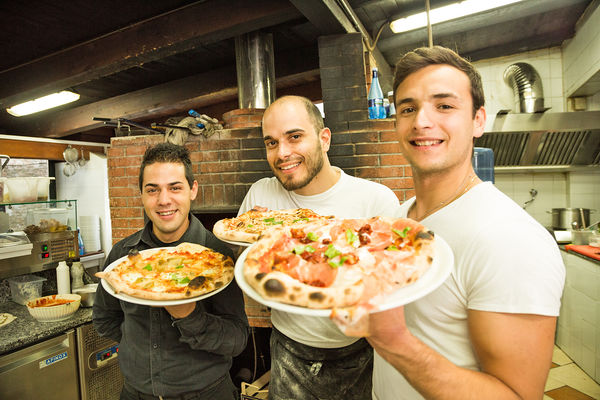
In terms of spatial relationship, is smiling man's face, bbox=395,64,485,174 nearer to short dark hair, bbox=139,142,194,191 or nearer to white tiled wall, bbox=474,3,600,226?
short dark hair, bbox=139,142,194,191

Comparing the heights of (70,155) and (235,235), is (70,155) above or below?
above

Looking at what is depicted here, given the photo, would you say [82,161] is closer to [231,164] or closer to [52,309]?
[231,164]

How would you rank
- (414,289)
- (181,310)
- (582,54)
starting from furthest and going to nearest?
(582,54) < (181,310) < (414,289)

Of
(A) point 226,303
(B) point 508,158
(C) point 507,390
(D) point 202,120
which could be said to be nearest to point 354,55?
(D) point 202,120

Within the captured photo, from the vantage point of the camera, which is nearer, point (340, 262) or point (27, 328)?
point (340, 262)

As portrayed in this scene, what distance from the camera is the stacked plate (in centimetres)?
721

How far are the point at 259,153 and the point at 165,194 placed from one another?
1758 mm

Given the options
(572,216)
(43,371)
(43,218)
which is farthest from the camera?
(572,216)

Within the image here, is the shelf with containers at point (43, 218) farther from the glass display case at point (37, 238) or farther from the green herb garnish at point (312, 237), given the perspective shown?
the green herb garnish at point (312, 237)

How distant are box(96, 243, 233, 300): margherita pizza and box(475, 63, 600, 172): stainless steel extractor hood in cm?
479

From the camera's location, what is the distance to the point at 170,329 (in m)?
1.70

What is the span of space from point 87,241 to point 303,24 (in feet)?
21.0

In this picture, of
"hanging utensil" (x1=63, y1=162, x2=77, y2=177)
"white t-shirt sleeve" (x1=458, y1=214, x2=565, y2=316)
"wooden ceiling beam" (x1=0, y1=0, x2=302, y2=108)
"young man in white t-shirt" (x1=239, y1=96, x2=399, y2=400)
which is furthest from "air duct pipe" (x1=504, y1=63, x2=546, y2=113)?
"hanging utensil" (x1=63, y1=162, x2=77, y2=177)

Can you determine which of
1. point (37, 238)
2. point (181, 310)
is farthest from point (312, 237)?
point (37, 238)
